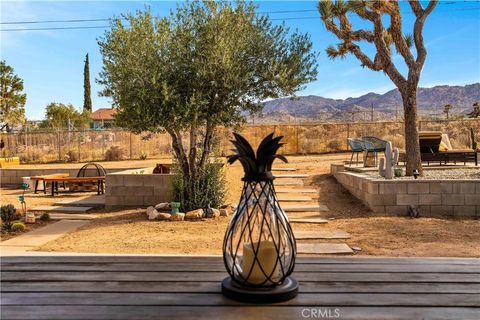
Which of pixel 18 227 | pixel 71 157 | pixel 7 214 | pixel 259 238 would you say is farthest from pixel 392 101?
pixel 259 238

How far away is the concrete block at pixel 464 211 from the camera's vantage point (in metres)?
9.21

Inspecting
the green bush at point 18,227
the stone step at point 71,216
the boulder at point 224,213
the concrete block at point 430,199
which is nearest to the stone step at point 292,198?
the boulder at point 224,213

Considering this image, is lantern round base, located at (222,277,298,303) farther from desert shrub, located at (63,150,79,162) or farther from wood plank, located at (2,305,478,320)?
desert shrub, located at (63,150,79,162)

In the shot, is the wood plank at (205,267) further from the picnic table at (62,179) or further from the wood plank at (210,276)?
the picnic table at (62,179)

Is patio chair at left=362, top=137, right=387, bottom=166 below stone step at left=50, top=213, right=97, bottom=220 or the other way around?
the other way around

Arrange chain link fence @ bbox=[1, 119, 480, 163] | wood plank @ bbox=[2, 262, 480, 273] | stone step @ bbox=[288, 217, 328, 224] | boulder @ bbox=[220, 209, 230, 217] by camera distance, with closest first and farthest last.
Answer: wood plank @ bbox=[2, 262, 480, 273]
stone step @ bbox=[288, 217, 328, 224]
boulder @ bbox=[220, 209, 230, 217]
chain link fence @ bbox=[1, 119, 480, 163]

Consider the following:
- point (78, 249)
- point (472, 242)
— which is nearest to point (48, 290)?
point (78, 249)

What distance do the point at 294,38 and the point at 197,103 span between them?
2.72 meters

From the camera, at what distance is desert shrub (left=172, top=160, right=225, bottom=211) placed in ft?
32.6

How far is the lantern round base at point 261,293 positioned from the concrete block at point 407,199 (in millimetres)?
8056

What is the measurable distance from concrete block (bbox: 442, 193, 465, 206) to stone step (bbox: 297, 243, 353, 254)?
3340 mm

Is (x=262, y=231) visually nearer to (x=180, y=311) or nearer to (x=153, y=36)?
(x=180, y=311)

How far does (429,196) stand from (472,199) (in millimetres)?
837

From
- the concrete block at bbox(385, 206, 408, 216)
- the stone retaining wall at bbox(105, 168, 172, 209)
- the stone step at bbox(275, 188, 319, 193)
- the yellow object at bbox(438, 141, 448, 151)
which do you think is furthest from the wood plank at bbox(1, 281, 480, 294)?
the yellow object at bbox(438, 141, 448, 151)
